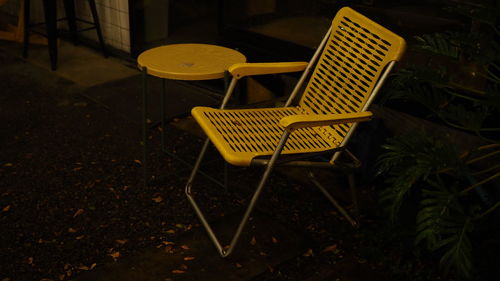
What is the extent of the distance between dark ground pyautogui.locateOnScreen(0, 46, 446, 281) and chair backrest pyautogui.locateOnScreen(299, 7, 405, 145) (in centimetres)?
53

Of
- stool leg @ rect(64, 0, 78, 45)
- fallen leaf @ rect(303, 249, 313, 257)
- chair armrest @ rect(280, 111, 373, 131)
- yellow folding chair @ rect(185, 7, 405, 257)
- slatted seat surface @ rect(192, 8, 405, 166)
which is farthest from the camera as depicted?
stool leg @ rect(64, 0, 78, 45)

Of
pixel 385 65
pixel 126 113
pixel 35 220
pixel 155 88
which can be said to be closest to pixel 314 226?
pixel 385 65

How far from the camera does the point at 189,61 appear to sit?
292 cm

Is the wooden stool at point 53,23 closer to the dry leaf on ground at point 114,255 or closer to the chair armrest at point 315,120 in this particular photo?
the dry leaf on ground at point 114,255

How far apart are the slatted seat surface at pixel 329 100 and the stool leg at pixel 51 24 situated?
248 centimetres

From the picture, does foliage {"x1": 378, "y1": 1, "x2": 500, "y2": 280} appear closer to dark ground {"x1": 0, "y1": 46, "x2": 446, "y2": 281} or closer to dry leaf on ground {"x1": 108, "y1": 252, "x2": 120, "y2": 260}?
dark ground {"x1": 0, "y1": 46, "x2": 446, "y2": 281}

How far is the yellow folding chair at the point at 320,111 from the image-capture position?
7.90ft

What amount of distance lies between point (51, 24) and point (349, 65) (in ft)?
9.35

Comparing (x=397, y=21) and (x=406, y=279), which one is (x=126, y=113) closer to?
(x=397, y=21)

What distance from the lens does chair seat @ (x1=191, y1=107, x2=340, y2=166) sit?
8.00 ft

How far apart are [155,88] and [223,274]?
2311 mm

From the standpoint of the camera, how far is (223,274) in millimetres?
2518

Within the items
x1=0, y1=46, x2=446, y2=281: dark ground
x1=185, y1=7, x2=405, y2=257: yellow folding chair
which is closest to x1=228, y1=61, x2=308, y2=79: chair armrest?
x1=185, y1=7, x2=405, y2=257: yellow folding chair

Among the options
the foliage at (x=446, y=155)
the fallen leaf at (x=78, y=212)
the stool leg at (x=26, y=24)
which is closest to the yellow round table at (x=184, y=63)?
the fallen leaf at (x=78, y=212)
